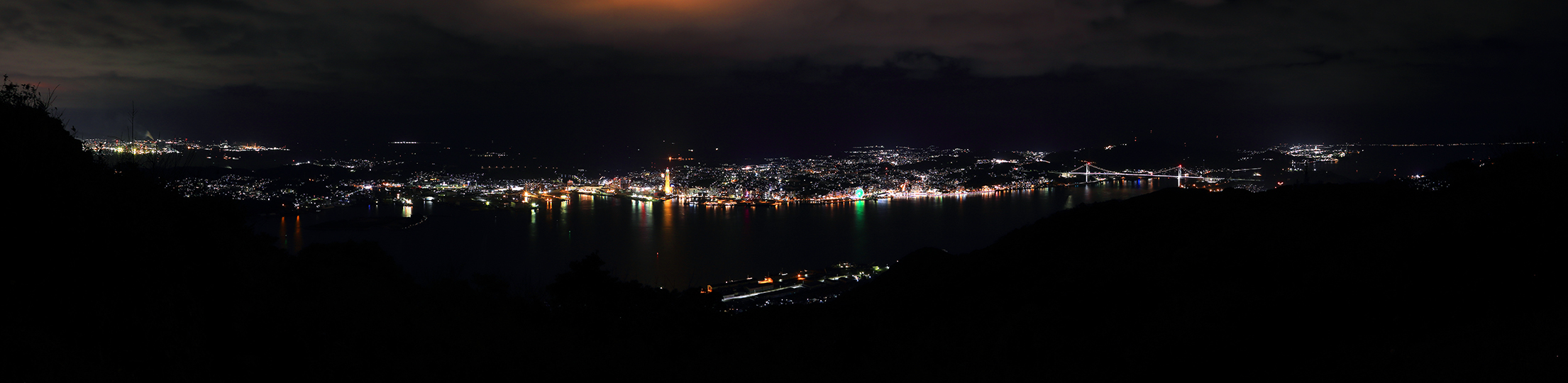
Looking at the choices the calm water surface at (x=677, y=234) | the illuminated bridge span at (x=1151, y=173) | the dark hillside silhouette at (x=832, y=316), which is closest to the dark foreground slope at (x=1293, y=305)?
the dark hillside silhouette at (x=832, y=316)

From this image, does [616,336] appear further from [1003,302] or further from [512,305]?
[1003,302]

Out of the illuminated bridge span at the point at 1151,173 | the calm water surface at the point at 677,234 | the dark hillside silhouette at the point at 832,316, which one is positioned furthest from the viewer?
the illuminated bridge span at the point at 1151,173

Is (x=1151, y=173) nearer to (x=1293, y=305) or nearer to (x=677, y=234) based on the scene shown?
A: (x=677, y=234)

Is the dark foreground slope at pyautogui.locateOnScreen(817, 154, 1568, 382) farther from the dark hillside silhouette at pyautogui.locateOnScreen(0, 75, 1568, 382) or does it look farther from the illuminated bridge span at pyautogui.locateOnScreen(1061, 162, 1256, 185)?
the illuminated bridge span at pyautogui.locateOnScreen(1061, 162, 1256, 185)

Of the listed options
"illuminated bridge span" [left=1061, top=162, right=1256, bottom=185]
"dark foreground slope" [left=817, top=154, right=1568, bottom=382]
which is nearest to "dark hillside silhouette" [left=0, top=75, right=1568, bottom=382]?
"dark foreground slope" [left=817, top=154, right=1568, bottom=382]

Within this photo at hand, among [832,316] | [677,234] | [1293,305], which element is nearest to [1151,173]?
[677,234]

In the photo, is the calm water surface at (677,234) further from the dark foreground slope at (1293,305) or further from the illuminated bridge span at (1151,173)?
the dark foreground slope at (1293,305)
